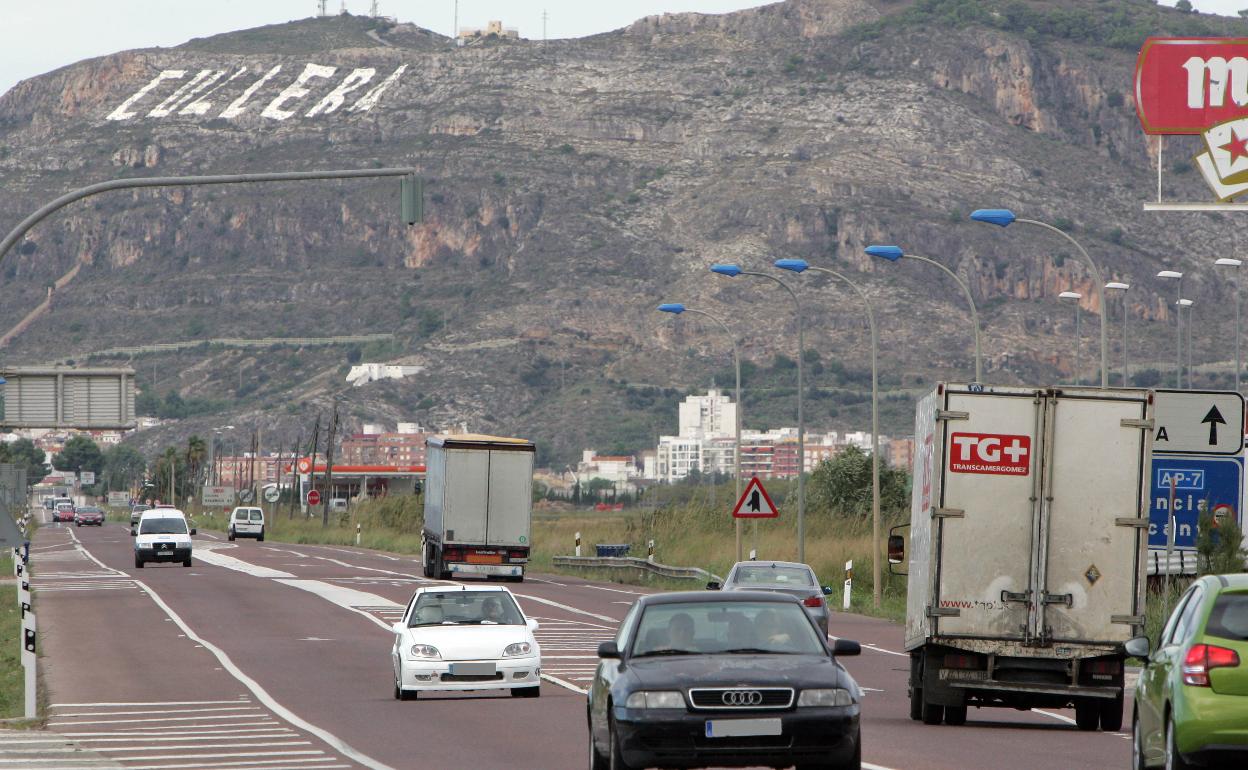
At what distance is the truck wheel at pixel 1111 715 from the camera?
1956 centimetres

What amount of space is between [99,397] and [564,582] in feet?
73.0

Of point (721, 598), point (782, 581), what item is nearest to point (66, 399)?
point (782, 581)

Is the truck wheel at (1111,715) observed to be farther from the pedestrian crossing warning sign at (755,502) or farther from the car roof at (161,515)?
the car roof at (161,515)

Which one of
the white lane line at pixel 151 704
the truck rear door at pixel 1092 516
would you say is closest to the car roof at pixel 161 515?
the white lane line at pixel 151 704

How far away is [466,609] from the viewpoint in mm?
23750

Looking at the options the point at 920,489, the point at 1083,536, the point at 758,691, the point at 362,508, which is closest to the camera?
the point at 758,691

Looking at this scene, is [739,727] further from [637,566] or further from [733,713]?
[637,566]

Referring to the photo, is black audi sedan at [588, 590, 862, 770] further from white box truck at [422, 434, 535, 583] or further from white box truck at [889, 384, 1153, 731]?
white box truck at [422, 434, 535, 583]

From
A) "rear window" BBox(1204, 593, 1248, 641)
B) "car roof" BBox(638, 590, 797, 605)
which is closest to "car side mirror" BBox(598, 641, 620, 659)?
"car roof" BBox(638, 590, 797, 605)

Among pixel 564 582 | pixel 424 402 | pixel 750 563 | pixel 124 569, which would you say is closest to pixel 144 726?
pixel 750 563

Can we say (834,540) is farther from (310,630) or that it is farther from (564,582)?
(310,630)

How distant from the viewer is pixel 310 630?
3447cm

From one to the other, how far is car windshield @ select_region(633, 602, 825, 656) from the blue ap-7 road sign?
43.3 feet

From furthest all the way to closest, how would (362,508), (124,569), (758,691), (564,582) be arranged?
(362,508), (124,569), (564,582), (758,691)
